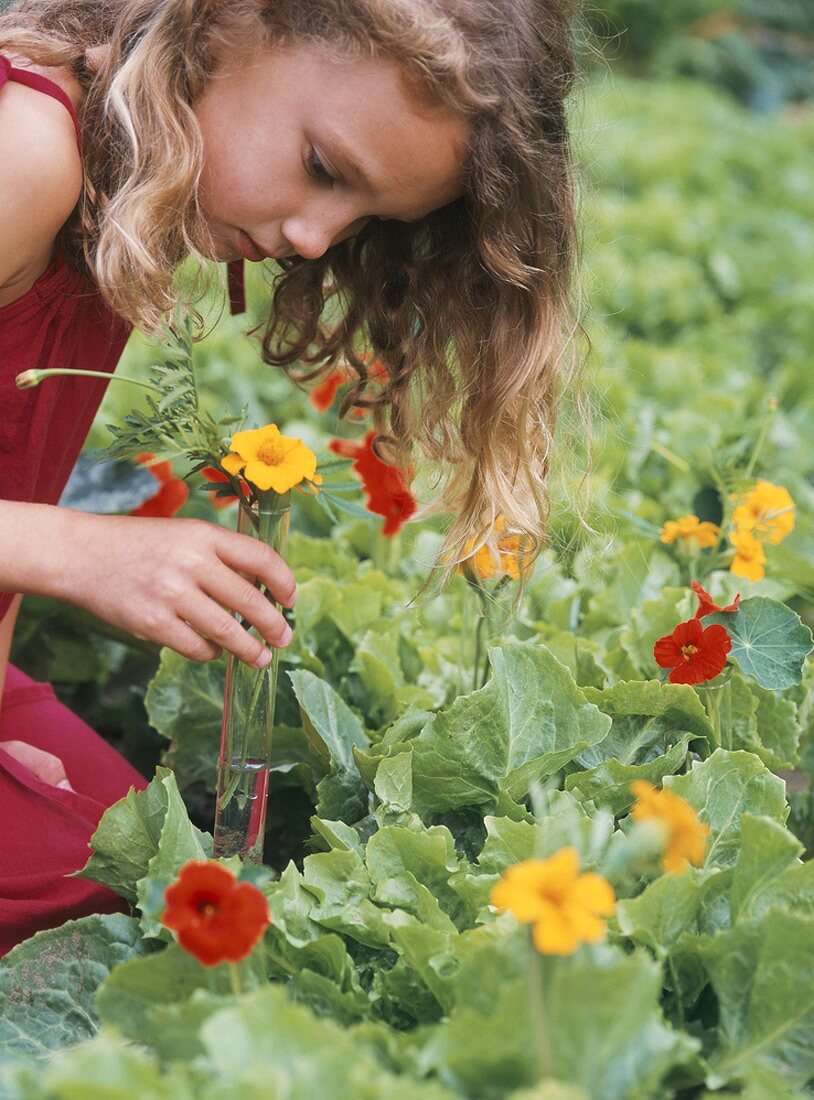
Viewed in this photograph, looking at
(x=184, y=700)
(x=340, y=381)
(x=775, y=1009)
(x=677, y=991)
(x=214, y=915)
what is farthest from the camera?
(x=340, y=381)

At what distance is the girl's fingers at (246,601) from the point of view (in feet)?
4.54

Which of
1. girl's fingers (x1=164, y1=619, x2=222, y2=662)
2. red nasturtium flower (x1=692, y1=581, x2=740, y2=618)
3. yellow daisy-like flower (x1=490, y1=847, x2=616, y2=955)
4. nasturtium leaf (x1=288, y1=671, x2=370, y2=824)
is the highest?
yellow daisy-like flower (x1=490, y1=847, x2=616, y2=955)

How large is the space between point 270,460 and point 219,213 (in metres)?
0.41

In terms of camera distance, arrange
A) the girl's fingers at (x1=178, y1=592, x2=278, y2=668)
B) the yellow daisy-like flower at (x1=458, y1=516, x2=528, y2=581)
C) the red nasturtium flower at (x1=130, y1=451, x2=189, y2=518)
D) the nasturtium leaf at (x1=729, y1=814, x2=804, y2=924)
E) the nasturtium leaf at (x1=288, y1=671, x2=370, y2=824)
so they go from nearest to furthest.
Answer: the nasturtium leaf at (x1=729, y1=814, x2=804, y2=924), the girl's fingers at (x1=178, y1=592, x2=278, y2=668), the nasturtium leaf at (x1=288, y1=671, x2=370, y2=824), the yellow daisy-like flower at (x1=458, y1=516, x2=528, y2=581), the red nasturtium flower at (x1=130, y1=451, x2=189, y2=518)

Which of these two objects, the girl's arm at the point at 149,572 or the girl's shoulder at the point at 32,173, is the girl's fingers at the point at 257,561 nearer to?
the girl's arm at the point at 149,572

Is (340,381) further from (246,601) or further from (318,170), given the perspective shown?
(246,601)

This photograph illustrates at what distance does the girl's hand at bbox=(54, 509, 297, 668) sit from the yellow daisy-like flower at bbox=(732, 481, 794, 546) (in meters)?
0.84

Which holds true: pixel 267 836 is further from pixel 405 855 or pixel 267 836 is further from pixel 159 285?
pixel 159 285

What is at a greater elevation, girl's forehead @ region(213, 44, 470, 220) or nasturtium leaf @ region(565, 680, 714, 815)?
girl's forehead @ region(213, 44, 470, 220)

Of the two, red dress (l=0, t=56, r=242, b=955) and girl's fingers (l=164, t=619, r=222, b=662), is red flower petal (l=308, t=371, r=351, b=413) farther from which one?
girl's fingers (l=164, t=619, r=222, b=662)

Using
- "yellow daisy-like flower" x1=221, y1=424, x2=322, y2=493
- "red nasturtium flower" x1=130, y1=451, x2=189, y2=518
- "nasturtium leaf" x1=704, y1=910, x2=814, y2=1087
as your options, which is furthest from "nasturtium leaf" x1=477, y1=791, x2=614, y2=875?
"red nasturtium flower" x1=130, y1=451, x2=189, y2=518

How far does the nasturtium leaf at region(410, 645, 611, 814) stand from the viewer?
5.23 feet

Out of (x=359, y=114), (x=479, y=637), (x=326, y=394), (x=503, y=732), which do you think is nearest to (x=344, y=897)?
(x=503, y=732)

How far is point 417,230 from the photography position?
1.90 meters
